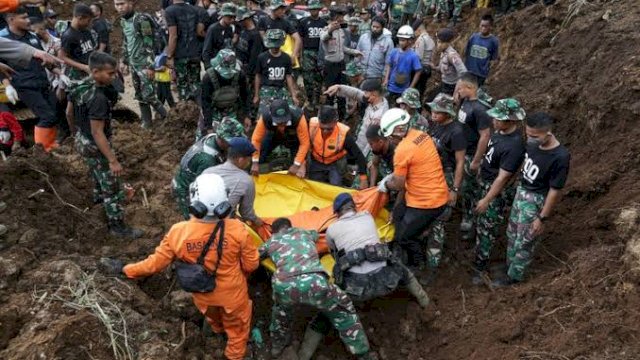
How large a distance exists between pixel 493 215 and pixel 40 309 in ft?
14.7

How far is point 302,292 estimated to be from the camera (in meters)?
4.29

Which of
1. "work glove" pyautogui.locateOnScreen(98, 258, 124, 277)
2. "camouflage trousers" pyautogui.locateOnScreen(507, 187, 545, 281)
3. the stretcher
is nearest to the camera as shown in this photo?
"work glove" pyautogui.locateOnScreen(98, 258, 124, 277)

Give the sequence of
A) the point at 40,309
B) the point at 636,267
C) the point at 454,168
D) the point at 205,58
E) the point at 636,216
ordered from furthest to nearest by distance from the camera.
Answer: the point at 205,58 → the point at 454,168 → the point at 636,216 → the point at 636,267 → the point at 40,309

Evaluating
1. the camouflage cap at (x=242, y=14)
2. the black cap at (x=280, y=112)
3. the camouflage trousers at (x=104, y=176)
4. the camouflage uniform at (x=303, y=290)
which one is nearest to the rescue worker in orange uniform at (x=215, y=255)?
the camouflage uniform at (x=303, y=290)

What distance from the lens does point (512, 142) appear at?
5.23 m

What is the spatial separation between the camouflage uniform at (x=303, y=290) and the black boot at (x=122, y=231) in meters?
2.07

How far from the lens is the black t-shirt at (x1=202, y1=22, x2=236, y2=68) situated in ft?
27.5

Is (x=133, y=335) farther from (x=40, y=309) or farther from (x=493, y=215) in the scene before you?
(x=493, y=215)

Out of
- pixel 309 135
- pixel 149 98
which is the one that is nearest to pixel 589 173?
pixel 309 135

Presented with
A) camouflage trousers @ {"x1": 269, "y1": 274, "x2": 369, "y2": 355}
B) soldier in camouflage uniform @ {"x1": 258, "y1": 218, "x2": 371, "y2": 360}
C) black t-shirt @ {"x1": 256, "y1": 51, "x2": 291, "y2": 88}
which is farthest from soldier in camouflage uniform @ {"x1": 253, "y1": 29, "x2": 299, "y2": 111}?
camouflage trousers @ {"x1": 269, "y1": 274, "x2": 369, "y2": 355}

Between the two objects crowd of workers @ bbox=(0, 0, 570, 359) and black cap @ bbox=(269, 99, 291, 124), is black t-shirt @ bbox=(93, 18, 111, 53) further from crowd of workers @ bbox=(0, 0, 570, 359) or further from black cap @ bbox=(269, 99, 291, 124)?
black cap @ bbox=(269, 99, 291, 124)

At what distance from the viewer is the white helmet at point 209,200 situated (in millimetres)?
3961

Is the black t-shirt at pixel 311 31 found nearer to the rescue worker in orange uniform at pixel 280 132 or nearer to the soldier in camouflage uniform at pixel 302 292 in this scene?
the rescue worker in orange uniform at pixel 280 132

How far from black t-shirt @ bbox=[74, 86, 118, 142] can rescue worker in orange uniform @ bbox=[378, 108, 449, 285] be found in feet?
9.47
